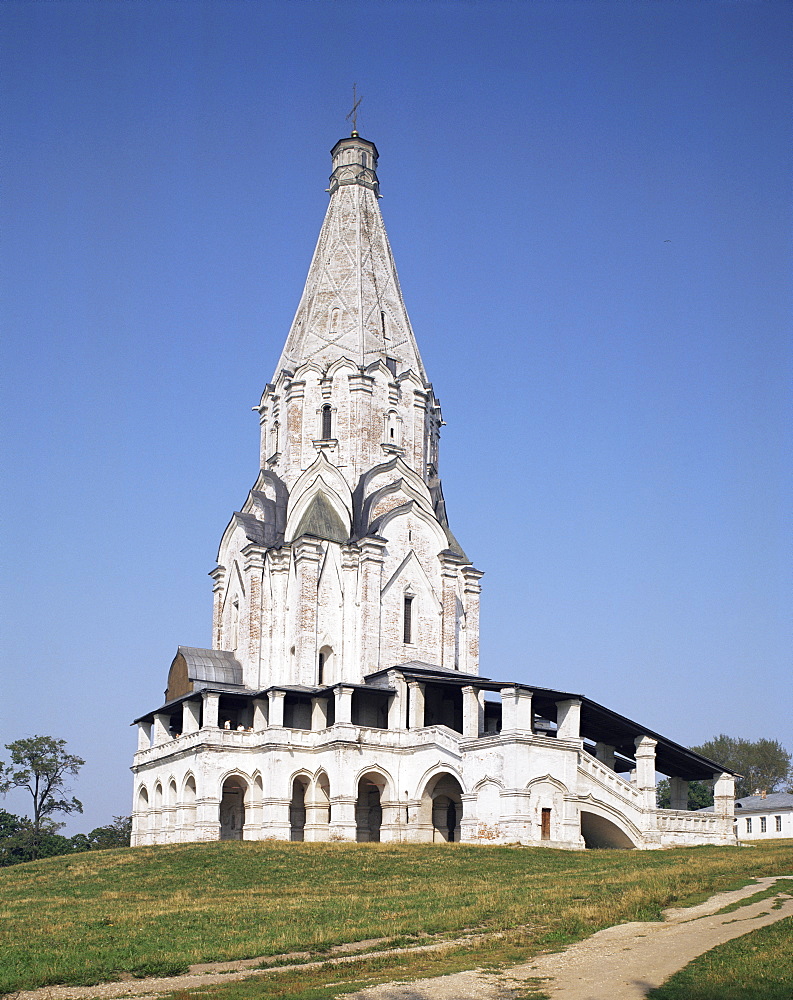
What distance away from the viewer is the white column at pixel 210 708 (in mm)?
39438

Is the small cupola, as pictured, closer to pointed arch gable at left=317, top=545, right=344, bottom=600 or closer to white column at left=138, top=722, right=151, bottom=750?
pointed arch gable at left=317, top=545, right=344, bottom=600

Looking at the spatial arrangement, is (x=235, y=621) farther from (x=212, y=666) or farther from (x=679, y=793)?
(x=679, y=793)

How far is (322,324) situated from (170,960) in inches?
1386

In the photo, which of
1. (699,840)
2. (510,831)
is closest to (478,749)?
(510,831)

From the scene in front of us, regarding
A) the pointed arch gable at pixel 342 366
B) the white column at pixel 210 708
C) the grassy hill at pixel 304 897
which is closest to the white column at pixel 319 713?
the white column at pixel 210 708

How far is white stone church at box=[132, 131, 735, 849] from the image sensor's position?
115 feet

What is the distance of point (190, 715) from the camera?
4112 centimetres

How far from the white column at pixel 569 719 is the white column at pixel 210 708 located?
11766mm

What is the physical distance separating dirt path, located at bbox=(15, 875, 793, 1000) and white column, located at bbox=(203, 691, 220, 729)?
24.3 metres

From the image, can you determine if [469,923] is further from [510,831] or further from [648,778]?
[648,778]

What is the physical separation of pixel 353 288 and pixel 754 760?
4898 centimetres

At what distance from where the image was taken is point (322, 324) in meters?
47.3

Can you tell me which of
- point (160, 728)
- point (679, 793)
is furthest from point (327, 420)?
point (679, 793)

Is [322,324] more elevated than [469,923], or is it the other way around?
[322,324]
